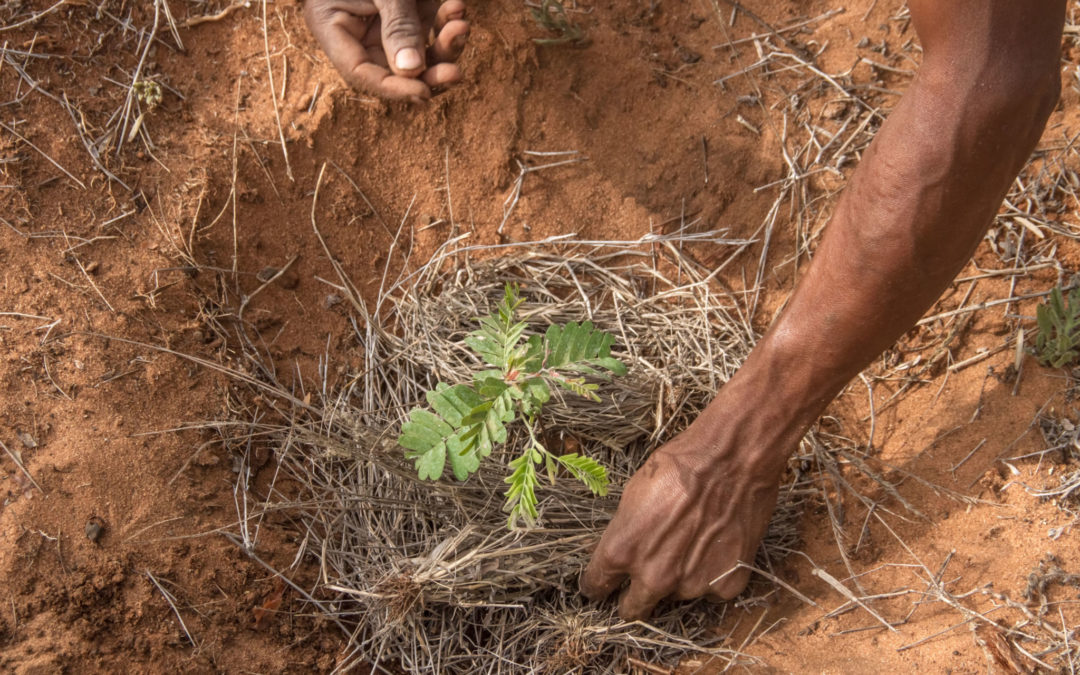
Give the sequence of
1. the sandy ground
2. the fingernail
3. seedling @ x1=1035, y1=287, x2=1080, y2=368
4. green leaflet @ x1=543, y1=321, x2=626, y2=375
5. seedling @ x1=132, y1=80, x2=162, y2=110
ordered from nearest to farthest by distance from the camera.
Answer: green leaflet @ x1=543, y1=321, x2=626, y2=375, the sandy ground, seedling @ x1=1035, y1=287, x2=1080, y2=368, seedling @ x1=132, y1=80, x2=162, y2=110, the fingernail

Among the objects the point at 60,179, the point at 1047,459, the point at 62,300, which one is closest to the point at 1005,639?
the point at 1047,459

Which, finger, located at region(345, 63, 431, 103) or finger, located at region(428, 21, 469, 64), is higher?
finger, located at region(428, 21, 469, 64)

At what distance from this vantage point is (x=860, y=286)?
5.83 ft

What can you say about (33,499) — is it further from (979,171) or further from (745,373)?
(979,171)

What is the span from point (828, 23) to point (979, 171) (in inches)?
67.9

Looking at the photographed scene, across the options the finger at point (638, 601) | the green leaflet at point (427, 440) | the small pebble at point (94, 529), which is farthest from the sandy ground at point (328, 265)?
the green leaflet at point (427, 440)

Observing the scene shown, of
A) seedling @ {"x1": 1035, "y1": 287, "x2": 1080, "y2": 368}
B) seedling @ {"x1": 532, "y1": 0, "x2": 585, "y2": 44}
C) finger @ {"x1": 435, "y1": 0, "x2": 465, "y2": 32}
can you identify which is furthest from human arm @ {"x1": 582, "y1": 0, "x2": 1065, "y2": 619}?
finger @ {"x1": 435, "y1": 0, "x2": 465, "y2": 32}

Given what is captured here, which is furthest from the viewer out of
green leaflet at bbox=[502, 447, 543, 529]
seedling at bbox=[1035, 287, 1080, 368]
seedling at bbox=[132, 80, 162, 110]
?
seedling at bbox=[132, 80, 162, 110]

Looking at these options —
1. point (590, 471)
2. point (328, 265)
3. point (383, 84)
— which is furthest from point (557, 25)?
point (590, 471)

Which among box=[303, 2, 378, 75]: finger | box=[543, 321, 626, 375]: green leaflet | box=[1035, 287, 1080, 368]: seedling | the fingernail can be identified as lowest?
box=[1035, 287, 1080, 368]: seedling

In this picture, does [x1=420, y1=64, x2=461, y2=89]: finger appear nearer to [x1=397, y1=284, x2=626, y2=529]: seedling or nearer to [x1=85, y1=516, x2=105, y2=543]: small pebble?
[x1=397, y1=284, x2=626, y2=529]: seedling

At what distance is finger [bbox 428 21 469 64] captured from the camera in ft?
9.48

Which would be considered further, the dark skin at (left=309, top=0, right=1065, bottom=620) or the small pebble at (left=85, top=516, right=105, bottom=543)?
the small pebble at (left=85, top=516, right=105, bottom=543)

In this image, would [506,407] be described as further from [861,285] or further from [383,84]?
[383,84]
